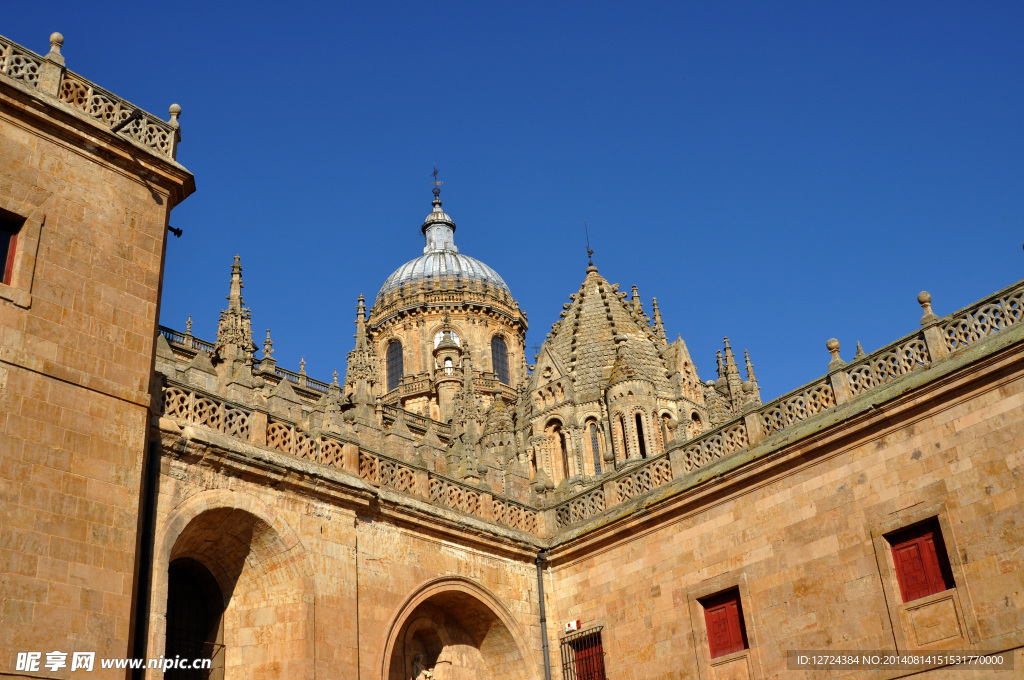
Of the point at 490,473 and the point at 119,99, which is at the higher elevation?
the point at 119,99

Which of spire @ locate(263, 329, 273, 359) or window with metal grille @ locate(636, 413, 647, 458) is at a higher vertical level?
spire @ locate(263, 329, 273, 359)

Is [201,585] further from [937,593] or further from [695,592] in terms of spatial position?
[937,593]

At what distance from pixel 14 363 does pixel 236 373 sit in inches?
198

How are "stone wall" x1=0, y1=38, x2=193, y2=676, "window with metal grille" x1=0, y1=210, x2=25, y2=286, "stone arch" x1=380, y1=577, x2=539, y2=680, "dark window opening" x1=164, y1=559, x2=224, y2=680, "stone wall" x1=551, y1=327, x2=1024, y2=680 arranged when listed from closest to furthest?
"stone wall" x1=0, y1=38, x2=193, y2=676
"window with metal grille" x1=0, y1=210, x2=25, y2=286
"stone wall" x1=551, y1=327, x2=1024, y2=680
"dark window opening" x1=164, y1=559, x2=224, y2=680
"stone arch" x1=380, y1=577, x2=539, y2=680

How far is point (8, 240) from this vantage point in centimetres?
1193

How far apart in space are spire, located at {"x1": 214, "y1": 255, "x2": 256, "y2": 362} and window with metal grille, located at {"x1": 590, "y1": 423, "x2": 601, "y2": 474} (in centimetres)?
1157

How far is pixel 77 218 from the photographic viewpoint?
41.5ft

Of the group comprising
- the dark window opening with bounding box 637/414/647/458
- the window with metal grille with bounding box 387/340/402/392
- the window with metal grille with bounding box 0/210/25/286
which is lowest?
the window with metal grille with bounding box 0/210/25/286

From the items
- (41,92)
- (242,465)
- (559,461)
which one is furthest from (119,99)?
(559,461)

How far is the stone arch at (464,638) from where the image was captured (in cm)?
1697

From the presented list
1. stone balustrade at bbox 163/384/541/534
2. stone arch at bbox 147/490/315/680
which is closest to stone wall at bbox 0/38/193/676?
stone balustrade at bbox 163/384/541/534

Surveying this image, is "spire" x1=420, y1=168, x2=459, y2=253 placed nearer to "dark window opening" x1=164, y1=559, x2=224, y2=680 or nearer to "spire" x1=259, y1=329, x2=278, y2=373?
"spire" x1=259, y1=329, x2=278, y2=373

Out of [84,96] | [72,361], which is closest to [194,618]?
[72,361]

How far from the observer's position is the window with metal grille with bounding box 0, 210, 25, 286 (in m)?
11.7
